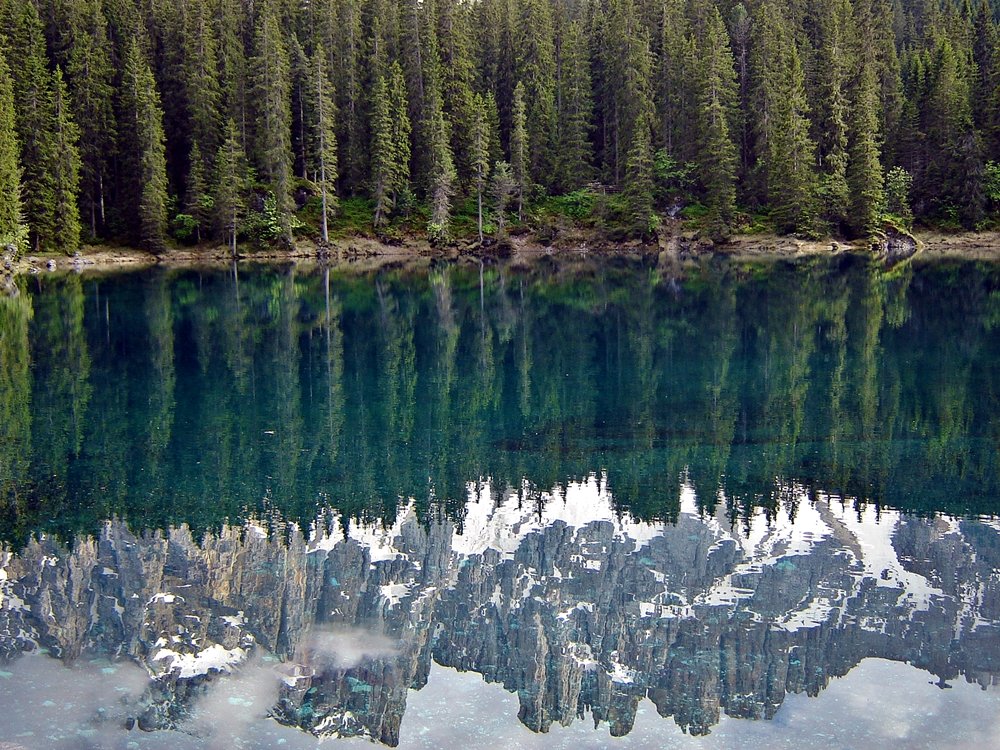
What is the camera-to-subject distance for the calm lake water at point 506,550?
8.72 m

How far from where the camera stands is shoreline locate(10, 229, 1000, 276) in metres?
69.1

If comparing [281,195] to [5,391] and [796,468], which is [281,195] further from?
[796,468]

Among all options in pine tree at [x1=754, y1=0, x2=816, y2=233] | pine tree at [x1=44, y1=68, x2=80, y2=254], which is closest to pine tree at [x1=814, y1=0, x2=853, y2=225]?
pine tree at [x1=754, y1=0, x2=816, y2=233]

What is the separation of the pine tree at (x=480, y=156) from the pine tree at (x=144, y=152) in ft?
76.1

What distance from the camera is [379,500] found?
580 inches

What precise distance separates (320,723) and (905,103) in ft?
290

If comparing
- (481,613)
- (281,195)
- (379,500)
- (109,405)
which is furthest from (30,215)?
(481,613)

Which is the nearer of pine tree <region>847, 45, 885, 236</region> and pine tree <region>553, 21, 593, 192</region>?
pine tree <region>847, 45, 885, 236</region>

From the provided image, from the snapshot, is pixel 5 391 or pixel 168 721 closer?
pixel 168 721

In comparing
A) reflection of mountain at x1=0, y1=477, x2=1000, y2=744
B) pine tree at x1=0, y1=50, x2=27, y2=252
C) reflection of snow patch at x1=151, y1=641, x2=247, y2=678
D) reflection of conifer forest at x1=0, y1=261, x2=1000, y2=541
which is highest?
pine tree at x1=0, y1=50, x2=27, y2=252

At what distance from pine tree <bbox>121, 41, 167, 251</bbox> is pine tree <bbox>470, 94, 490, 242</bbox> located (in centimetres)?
2320

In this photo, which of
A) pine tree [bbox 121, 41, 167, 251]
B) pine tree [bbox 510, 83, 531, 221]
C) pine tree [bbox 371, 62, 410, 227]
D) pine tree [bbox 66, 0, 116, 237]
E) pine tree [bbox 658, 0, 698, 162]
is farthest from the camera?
pine tree [bbox 658, 0, 698, 162]

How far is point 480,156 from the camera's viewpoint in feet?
263

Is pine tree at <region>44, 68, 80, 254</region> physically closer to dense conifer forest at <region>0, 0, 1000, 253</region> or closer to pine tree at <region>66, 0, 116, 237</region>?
dense conifer forest at <region>0, 0, 1000, 253</region>
